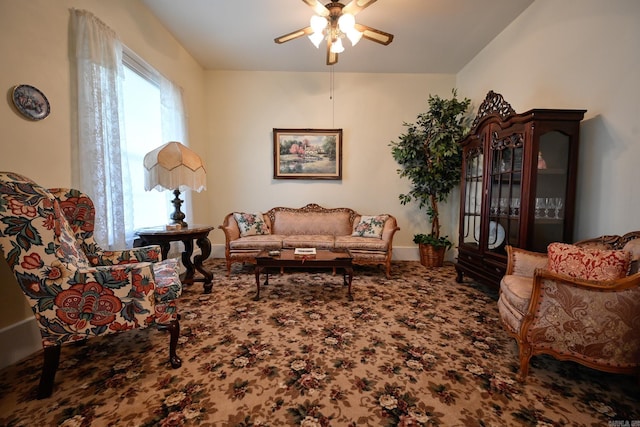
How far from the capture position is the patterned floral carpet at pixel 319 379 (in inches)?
47.2

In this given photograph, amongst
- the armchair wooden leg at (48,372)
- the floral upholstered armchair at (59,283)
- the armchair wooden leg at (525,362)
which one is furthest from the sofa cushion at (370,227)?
the armchair wooden leg at (48,372)

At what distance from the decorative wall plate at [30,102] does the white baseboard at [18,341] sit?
4.59 ft

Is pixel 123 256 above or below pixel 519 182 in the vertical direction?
below

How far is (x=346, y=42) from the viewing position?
10.6 feet

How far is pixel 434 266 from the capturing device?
378 cm

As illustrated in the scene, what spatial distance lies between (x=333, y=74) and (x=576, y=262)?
151 inches

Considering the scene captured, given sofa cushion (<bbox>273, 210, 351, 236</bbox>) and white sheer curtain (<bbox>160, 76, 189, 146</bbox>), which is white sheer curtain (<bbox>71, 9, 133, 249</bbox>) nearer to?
white sheer curtain (<bbox>160, 76, 189, 146</bbox>)

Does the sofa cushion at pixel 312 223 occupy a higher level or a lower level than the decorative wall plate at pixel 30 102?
lower

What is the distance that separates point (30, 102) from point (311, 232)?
10.1 ft

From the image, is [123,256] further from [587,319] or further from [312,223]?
[587,319]

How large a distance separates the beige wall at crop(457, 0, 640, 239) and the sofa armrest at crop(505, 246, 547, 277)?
24.2 inches

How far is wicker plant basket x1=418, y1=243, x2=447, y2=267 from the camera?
3.76m

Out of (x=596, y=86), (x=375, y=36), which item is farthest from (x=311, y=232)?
(x=596, y=86)

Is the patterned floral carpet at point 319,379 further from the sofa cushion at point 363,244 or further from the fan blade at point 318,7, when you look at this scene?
the fan blade at point 318,7
